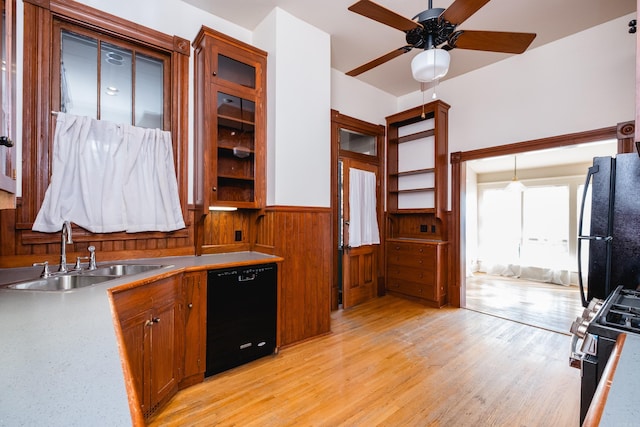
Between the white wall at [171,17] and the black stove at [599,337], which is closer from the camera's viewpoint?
the black stove at [599,337]

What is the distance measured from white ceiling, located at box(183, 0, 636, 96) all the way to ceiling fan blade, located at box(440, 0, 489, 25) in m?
1.01

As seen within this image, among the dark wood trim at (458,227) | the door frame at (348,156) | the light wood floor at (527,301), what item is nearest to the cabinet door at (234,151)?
the door frame at (348,156)

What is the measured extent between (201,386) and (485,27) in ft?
13.8

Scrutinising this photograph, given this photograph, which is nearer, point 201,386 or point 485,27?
point 201,386

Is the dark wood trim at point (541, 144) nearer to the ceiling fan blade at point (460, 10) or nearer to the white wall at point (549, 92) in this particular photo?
the white wall at point (549, 92)

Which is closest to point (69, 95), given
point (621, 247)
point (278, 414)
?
point (278, 414)

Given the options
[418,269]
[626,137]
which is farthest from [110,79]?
[626,137]

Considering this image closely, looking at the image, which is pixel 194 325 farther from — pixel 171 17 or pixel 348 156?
pixel 348 156

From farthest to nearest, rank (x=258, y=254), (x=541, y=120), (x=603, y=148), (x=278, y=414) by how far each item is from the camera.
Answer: (x=603, y=148) → (x=541, y=120) → (x=258, y=254) → (x=278, y=414)

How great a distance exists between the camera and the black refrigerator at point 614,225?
185 centimetres

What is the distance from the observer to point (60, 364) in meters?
0.66

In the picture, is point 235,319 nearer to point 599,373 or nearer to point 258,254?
point 258,254

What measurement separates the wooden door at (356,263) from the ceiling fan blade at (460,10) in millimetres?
2262

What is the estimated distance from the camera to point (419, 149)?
14.7ft
